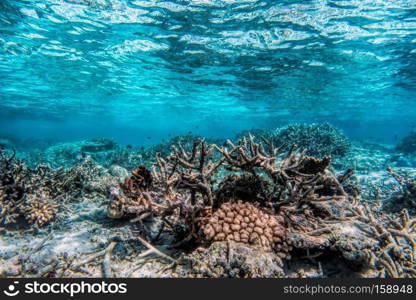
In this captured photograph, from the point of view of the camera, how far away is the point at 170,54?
1781 centimetres

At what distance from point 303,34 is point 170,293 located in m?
15.6

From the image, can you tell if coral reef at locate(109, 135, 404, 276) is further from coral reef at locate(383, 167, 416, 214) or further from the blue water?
the blue water

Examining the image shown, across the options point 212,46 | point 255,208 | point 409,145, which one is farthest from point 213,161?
point 409,145

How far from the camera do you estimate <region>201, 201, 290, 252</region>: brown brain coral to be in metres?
3.26

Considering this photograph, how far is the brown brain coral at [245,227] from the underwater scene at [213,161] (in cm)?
2

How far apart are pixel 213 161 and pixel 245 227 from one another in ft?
10.8

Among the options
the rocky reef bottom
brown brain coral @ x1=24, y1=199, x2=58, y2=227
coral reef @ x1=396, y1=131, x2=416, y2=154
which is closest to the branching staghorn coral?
the rocky reef bottom

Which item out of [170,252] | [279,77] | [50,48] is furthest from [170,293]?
[279,77]

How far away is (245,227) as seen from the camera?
339 cm

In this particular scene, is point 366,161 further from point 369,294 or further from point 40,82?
point 40,82

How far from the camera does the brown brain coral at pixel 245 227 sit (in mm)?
3258

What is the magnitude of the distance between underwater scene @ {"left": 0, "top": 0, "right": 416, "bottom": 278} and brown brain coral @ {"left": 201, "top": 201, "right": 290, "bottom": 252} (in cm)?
2

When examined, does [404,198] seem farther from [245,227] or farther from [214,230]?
[214,230]

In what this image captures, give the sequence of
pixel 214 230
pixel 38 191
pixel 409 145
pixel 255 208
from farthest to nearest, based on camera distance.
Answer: pixel 409 145, pixel 38 191, pixel 255 208, pixel 214 230
